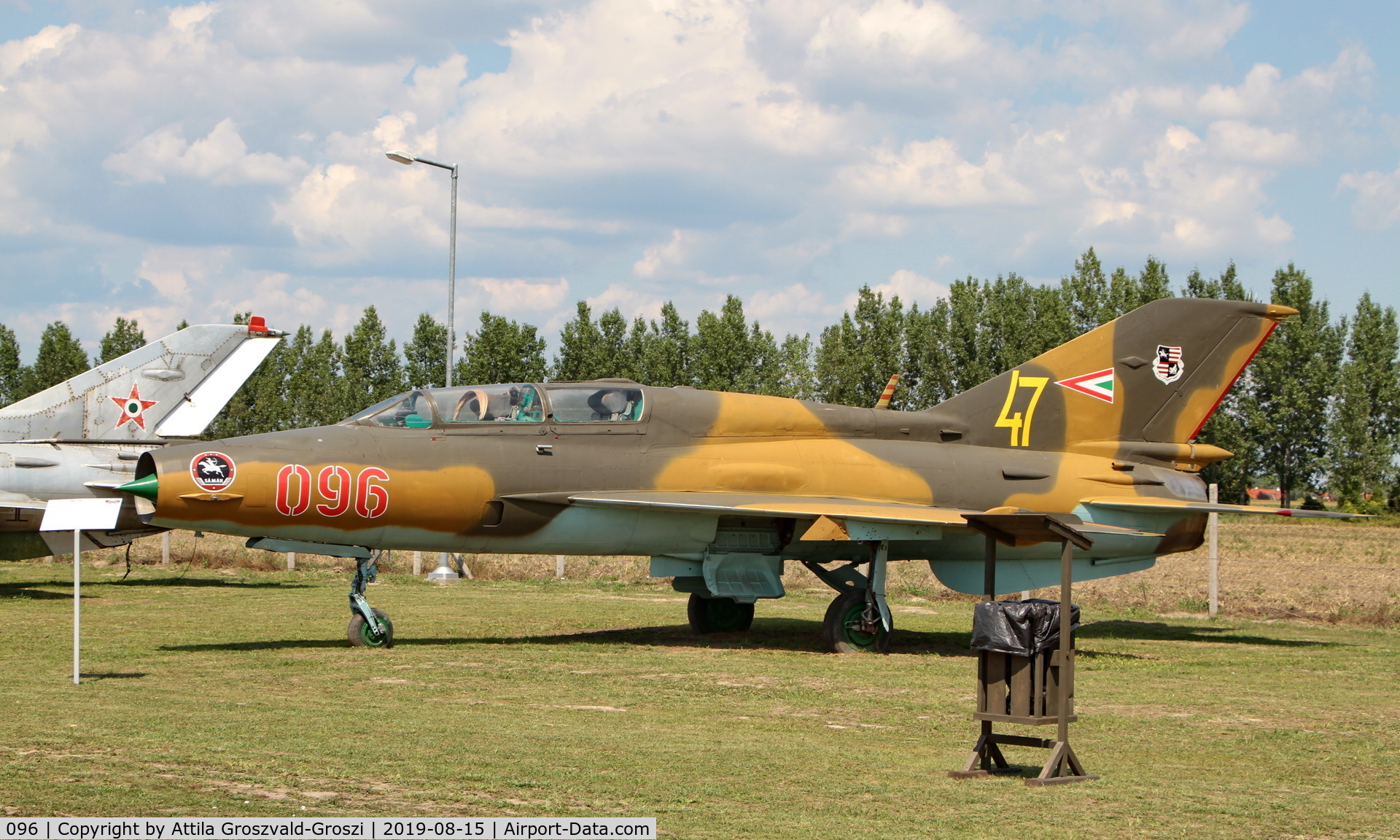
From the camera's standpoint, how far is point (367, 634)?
49.0 ft

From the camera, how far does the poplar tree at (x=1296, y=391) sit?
63219 mm

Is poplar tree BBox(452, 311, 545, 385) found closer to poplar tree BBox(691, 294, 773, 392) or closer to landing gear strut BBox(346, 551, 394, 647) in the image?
poplar tree BBox(691, 294, 773, 392)

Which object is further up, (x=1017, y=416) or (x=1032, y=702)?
(x=1017, y=416)

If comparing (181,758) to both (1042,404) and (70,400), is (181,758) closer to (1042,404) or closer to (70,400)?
(1042,404)

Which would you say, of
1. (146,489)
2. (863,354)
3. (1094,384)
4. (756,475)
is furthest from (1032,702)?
(863,354)

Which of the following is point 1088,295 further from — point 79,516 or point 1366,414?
point 79,516

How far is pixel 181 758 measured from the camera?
7.87m

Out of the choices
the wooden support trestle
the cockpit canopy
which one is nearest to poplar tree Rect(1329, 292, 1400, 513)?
the cockpit canopy

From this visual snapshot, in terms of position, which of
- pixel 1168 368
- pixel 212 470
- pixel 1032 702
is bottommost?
pixel 1032 702

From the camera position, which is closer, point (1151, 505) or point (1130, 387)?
point (1151, 505)

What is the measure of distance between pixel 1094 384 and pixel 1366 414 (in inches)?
2052

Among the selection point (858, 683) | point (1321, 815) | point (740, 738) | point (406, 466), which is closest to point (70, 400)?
point (406, 466)
